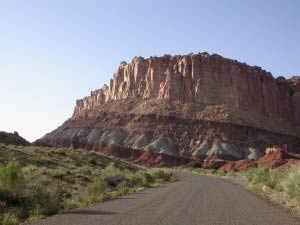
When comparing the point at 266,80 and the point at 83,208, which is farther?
the point at 266,80

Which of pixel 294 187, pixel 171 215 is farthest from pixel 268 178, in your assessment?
pixel 171 215

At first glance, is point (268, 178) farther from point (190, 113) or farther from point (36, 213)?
point (190, 113)

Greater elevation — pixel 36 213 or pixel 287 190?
pixel 287 190

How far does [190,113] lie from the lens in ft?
437

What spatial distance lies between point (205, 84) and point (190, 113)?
17424 mm

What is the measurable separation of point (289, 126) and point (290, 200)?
141 meters

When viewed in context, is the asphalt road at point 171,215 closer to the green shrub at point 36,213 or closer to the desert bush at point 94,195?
the green shrub at point 36,213

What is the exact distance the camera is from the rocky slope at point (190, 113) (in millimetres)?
122688

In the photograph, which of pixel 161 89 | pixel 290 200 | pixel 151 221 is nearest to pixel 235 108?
pixel 161 89

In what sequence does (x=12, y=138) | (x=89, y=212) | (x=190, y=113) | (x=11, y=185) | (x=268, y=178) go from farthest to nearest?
(x=190, y=113) < (x=12, y=138) < (x=268, y=178) < (x=11, y=185) < (x=89, y=212)

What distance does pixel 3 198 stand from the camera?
16.5 m

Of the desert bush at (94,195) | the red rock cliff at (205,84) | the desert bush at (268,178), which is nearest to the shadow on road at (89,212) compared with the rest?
the desert bush at (94,195)

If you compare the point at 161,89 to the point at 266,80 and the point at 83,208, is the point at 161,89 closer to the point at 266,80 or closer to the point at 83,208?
the point at 266,80

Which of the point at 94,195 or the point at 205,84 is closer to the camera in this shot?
the point at 94,195
